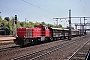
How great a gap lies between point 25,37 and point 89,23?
89.7 meters

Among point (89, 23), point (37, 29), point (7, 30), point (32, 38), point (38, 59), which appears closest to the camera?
point (38, 59)

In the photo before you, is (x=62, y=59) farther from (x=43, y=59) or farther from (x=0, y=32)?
(x=0, y=32)

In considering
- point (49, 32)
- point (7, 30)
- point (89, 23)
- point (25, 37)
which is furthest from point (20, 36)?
point (89, 23)

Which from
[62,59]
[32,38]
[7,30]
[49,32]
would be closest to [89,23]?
[7,30]

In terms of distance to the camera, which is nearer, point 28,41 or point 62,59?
point 62,59

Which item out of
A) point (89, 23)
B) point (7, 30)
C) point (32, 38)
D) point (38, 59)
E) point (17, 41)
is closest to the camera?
point (38, 59)

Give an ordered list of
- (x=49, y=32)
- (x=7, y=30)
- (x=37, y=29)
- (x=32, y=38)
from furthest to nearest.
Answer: (x=7, y=30), (x=49, y=32), (x=37, y=29), (x=32, y=38)

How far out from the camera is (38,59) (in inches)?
556

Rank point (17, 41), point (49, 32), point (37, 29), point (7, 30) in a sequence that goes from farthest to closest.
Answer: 1. point (7, 30)
2. point (49, 32)
3. point (37, 29)
4. point (17, 41)

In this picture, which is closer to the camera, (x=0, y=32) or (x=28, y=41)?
(x=28, y=41)

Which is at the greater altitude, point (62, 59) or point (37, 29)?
point (37, 29)

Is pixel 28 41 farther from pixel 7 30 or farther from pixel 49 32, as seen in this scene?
pixel 7 30

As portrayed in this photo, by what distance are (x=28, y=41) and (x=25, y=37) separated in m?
0.69

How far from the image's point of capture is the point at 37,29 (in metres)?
30.4
